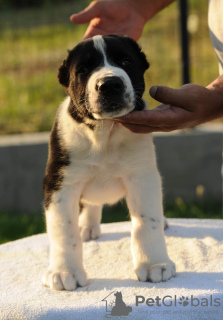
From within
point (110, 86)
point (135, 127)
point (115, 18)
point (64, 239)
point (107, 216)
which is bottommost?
point (107, 216)

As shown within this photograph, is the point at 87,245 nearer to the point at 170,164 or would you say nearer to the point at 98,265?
the point at 98,265

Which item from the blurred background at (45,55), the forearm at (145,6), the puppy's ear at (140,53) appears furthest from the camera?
the blurred background at (45,55)

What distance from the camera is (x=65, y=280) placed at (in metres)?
2.78

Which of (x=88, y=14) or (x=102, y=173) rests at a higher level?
(x=88, y=14)

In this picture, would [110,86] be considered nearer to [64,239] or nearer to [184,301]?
[64,239]

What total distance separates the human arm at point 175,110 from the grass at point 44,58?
160 inches

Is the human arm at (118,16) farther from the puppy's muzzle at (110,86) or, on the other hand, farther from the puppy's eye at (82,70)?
the puppy's muzzle at (110,86)

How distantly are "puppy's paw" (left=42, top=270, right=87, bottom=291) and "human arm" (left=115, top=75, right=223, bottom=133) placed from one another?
2.63ft

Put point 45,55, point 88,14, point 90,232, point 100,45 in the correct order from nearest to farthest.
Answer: point 100,45
point 88,14
point 90,232
point 45,55

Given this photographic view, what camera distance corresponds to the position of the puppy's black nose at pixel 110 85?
2.45 meters

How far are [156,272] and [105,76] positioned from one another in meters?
1.05

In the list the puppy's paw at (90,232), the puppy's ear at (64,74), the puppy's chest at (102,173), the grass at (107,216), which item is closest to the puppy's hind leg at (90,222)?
the puppy's paw at (90,232)

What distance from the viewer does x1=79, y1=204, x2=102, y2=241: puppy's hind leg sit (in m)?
3.66

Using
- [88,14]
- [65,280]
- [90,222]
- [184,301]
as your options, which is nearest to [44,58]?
[88,14]
